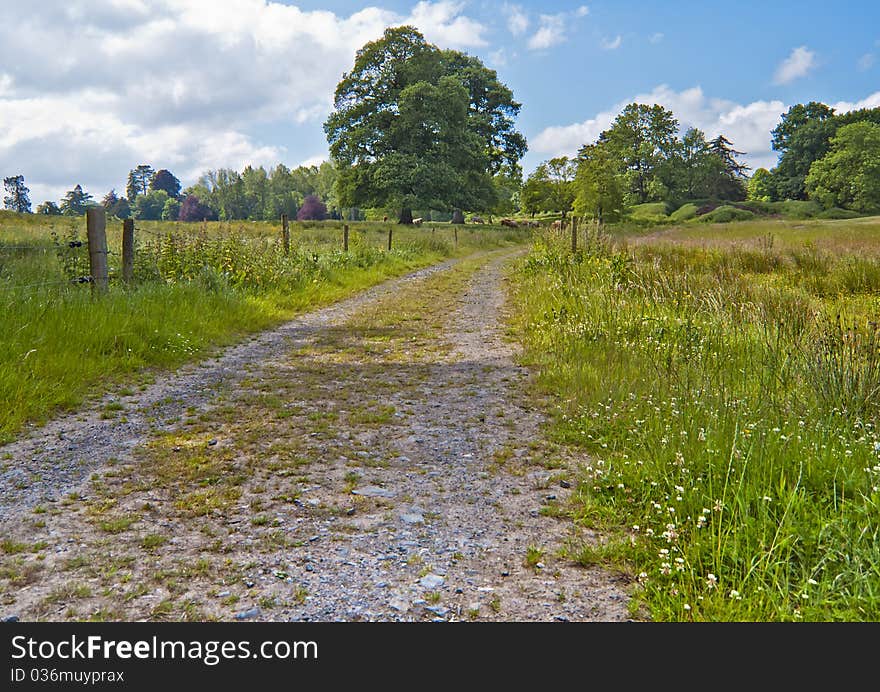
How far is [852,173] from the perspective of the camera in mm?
65812

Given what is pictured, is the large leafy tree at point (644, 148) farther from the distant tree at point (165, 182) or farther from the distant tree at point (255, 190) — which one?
the distant tree at point (165, 182)

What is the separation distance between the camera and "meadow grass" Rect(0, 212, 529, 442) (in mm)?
5648

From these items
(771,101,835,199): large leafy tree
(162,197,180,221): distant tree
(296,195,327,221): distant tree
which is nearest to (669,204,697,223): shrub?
(771,101,835,199): large leafy tree

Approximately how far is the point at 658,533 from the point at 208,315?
7720 millimetres

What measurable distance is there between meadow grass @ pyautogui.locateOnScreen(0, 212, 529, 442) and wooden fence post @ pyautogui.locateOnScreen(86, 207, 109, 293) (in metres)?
0.19

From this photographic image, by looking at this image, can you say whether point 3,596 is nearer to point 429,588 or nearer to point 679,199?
point 429,588

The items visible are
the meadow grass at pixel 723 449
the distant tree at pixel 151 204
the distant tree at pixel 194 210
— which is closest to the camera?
the meadow grass at pixel 723 449

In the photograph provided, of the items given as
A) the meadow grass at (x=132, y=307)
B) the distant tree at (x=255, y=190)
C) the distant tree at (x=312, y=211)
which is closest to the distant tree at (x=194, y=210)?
the distant tree at (x=255, y=190)

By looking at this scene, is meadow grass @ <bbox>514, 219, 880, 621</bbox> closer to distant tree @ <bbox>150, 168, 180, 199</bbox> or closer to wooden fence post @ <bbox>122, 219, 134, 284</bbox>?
wooden fence post @ <bbox>122, 219, 134, 284</bbox>

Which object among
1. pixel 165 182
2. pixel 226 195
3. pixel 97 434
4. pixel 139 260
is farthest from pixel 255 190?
pixel 97 434

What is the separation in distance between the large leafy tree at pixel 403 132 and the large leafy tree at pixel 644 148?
46912mm

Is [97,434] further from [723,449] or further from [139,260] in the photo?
[139,260]

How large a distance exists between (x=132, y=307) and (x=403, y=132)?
1360 inches

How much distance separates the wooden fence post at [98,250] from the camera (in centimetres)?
820
